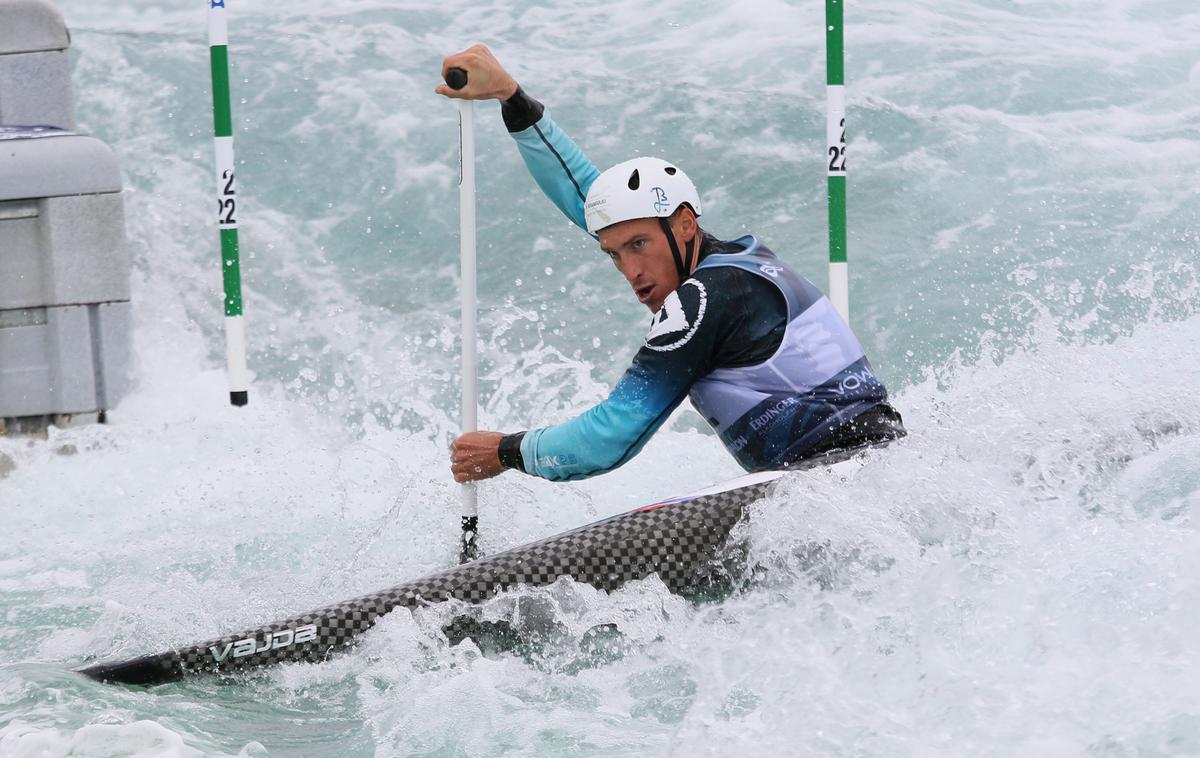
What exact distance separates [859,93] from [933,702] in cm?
674

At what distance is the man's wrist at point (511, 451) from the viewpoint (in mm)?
3465

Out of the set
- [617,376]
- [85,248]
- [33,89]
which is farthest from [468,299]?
[33,89]

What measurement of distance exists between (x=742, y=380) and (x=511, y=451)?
24.2 inches

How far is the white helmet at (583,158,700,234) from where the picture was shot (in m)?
3.36

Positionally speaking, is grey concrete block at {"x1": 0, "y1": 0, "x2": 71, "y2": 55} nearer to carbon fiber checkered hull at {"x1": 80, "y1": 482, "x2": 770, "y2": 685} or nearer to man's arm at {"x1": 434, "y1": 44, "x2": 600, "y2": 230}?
man's arm at {"x1": 434, "y1": 44, "x2": 600, "y2": 230}

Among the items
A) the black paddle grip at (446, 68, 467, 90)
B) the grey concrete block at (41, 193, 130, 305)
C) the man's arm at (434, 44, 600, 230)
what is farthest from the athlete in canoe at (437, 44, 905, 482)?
the grey concrete block at (41, 193, 130, 305)

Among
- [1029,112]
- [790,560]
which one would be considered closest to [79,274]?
[790,560]

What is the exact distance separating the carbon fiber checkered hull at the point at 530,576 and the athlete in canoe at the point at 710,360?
0.22 meters

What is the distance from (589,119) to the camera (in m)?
8.53

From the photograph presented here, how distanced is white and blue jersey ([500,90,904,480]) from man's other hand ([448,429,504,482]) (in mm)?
77

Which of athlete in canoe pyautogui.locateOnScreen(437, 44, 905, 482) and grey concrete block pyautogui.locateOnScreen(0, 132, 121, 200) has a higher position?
grey concrete block pyautogui.locateOnScreen(0, 132, 121, 200)

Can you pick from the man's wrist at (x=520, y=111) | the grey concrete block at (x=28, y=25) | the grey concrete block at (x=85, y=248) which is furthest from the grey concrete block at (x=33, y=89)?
the man's wrist at (x=520, y=111)

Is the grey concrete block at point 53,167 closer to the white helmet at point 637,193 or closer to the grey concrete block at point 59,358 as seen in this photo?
the grey concrete block at point 59,358

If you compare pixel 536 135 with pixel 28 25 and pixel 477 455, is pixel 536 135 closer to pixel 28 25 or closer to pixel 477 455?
pixel 477 455
